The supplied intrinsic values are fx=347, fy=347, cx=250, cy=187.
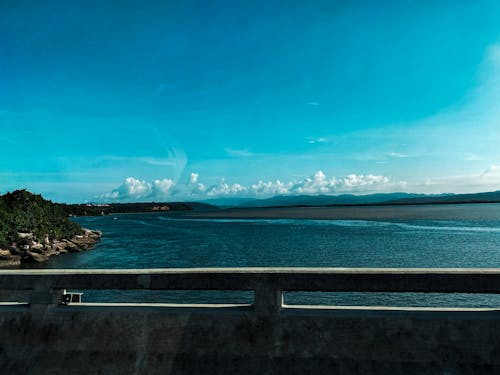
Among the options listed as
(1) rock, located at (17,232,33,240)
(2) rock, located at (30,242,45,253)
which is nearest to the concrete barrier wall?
(2) rock, located at (30,242,45,253)

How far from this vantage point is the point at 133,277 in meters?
5.14

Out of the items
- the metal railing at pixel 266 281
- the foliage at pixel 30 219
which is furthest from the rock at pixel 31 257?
the metal railing at pixel 266 281

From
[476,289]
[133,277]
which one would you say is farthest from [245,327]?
[476,289]

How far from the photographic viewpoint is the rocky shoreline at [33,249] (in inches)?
1700

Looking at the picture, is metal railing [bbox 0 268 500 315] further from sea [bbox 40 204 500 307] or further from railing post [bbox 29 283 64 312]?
sea [bbox 40 204 500 307]

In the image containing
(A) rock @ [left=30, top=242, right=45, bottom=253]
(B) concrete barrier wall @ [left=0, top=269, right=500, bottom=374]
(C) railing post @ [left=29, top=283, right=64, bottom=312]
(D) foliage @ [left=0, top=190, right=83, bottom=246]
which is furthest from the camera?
(A) rock @ [left=30, top=242, right=45, bottom=253]

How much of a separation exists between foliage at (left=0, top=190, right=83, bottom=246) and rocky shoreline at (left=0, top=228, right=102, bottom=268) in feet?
2.62

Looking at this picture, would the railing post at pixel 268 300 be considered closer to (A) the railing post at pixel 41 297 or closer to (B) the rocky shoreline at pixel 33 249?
(A) the railing post at pixel 41 297

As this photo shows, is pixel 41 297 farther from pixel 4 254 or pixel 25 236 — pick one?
pixel 25 236

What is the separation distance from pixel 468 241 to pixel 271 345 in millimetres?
58943

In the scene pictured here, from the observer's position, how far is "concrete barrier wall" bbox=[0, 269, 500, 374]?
4.68 m

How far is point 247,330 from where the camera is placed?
4.94 metres

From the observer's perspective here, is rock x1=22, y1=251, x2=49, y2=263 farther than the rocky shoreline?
Yes

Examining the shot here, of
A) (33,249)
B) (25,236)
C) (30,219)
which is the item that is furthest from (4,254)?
(30,219)
